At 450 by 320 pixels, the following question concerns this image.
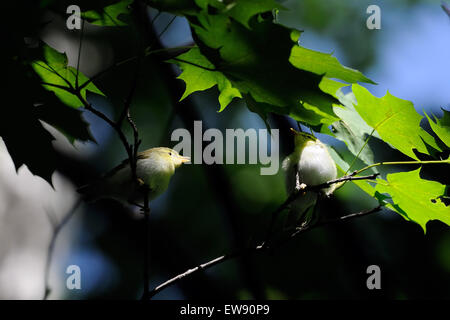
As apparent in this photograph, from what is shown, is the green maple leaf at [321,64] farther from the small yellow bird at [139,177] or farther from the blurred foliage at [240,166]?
the small yellow bird at [139,177]

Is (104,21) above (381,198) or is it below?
above

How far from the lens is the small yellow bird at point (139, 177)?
2.59 meters

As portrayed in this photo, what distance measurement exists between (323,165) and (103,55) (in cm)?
473

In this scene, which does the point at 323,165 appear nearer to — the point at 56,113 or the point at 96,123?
the point at 56,113

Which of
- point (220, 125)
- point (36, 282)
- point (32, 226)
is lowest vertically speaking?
point (36, 282)

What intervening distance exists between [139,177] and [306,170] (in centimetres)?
94

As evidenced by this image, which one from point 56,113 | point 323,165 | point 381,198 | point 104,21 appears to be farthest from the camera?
point 323,165

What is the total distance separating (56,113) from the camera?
1852mm

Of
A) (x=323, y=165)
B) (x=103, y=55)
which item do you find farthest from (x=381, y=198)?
(x=103, y=55)

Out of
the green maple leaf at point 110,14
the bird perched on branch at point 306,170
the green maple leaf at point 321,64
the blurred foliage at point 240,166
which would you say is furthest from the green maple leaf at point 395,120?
the green maple leaf at point 110,14

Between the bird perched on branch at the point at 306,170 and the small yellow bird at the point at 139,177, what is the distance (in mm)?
708

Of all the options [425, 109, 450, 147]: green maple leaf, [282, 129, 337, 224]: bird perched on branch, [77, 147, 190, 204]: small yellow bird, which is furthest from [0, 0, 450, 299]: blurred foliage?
[77, 147, 190, 204]: small yellow bird

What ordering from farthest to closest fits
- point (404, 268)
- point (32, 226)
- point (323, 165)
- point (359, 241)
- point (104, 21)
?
point (404, 268)
point (32, 226)
point (359, 241)
point (323, 165)
point (104, 21)

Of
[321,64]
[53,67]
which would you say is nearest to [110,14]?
[53,67]
